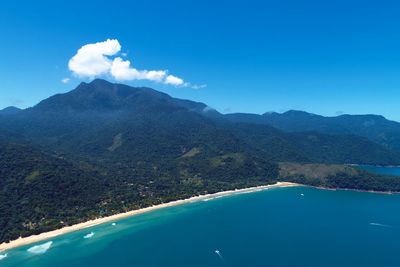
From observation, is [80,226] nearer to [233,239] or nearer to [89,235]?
[89,235]

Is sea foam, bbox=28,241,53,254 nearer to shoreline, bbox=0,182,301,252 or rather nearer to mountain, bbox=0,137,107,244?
shoreline, bbox=0,182,301,252

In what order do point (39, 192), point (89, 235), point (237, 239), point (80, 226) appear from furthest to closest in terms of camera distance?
point (39, 192) → point (80, 226) → point (237, 239) → point (89, 235)

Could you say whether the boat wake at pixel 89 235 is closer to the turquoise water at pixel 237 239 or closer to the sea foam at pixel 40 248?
the turquoise water at pixel 237 239

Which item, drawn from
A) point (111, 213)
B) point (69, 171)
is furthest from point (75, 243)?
point (69, 171)

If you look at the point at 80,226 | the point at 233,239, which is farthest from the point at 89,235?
the point at 233,239

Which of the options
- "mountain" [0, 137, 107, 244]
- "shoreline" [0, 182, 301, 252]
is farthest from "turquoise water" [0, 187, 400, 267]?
"mountain" [0, 137, 107, 244]

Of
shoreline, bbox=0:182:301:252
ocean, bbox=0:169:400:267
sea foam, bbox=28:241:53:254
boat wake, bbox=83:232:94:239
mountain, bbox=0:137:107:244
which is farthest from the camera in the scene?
mountain, bbox=0:137:107:244
